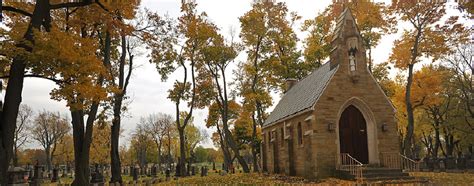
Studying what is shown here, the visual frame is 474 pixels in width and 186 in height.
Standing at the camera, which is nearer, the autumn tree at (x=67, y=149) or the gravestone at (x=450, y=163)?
the gravestone at (x=450, y=163)

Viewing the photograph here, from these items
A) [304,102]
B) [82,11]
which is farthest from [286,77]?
[82,11]

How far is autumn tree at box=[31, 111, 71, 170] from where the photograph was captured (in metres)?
67.7

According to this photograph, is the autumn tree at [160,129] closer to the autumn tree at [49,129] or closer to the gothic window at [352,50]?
the autumn tree at [49,129]

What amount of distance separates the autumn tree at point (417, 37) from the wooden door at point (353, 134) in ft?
28.8

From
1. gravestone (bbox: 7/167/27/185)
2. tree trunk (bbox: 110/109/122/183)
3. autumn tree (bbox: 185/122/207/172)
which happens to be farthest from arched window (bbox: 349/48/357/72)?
autumn tree (bbox: 185/122/207/172)

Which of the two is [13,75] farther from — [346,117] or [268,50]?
[268,50]

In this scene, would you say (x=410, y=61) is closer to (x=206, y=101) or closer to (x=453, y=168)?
(x=453, y=168)

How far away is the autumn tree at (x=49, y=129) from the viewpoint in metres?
67.7

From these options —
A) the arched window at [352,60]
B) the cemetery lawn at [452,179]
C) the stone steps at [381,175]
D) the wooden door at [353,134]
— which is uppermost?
the arched window at [352,60]

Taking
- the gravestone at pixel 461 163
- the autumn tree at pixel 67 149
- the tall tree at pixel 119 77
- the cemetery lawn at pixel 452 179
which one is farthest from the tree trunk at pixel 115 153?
the autumn tree at pixel 67 149

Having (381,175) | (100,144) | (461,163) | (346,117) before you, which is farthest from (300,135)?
(100,144)

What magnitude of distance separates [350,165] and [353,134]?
2.94 metres

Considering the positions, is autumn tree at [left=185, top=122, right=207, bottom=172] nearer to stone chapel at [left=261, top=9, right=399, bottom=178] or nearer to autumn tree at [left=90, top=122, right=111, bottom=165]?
autumn tree at [left=90, top=122, right=111, bottom=165]

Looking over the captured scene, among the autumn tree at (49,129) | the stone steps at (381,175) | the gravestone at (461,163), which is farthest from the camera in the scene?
the autumn tree at (49,129)
